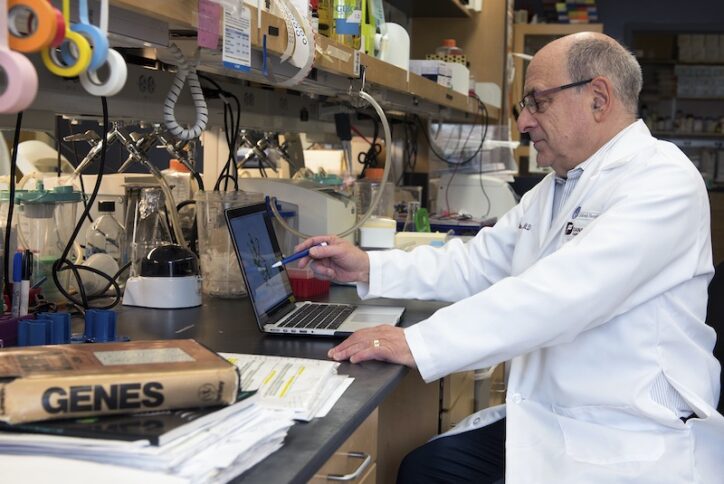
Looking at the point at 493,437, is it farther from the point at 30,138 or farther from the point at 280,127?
the point at 30,138

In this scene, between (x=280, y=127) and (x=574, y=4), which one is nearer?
(x=280, y=127)

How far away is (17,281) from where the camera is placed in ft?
5.37

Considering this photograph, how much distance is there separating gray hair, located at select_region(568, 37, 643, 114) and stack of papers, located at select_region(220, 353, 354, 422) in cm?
91

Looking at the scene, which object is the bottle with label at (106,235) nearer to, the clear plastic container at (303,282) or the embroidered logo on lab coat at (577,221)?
the clear plastic container at (303,282)

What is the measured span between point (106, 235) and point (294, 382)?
104 centimetres

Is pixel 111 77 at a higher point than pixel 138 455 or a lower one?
higher

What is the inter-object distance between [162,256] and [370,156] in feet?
6.95

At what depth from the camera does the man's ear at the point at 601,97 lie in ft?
6.31

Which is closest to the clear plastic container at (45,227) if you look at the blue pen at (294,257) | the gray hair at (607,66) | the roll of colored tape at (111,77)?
the blue pen at (294,257)

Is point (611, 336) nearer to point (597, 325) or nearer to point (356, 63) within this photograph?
point (597, 325)

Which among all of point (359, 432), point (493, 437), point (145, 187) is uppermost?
point (145, 187)

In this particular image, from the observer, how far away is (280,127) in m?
2.96

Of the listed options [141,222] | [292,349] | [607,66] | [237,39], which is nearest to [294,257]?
[292,349]

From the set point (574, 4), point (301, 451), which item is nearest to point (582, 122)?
point (301, 451)
